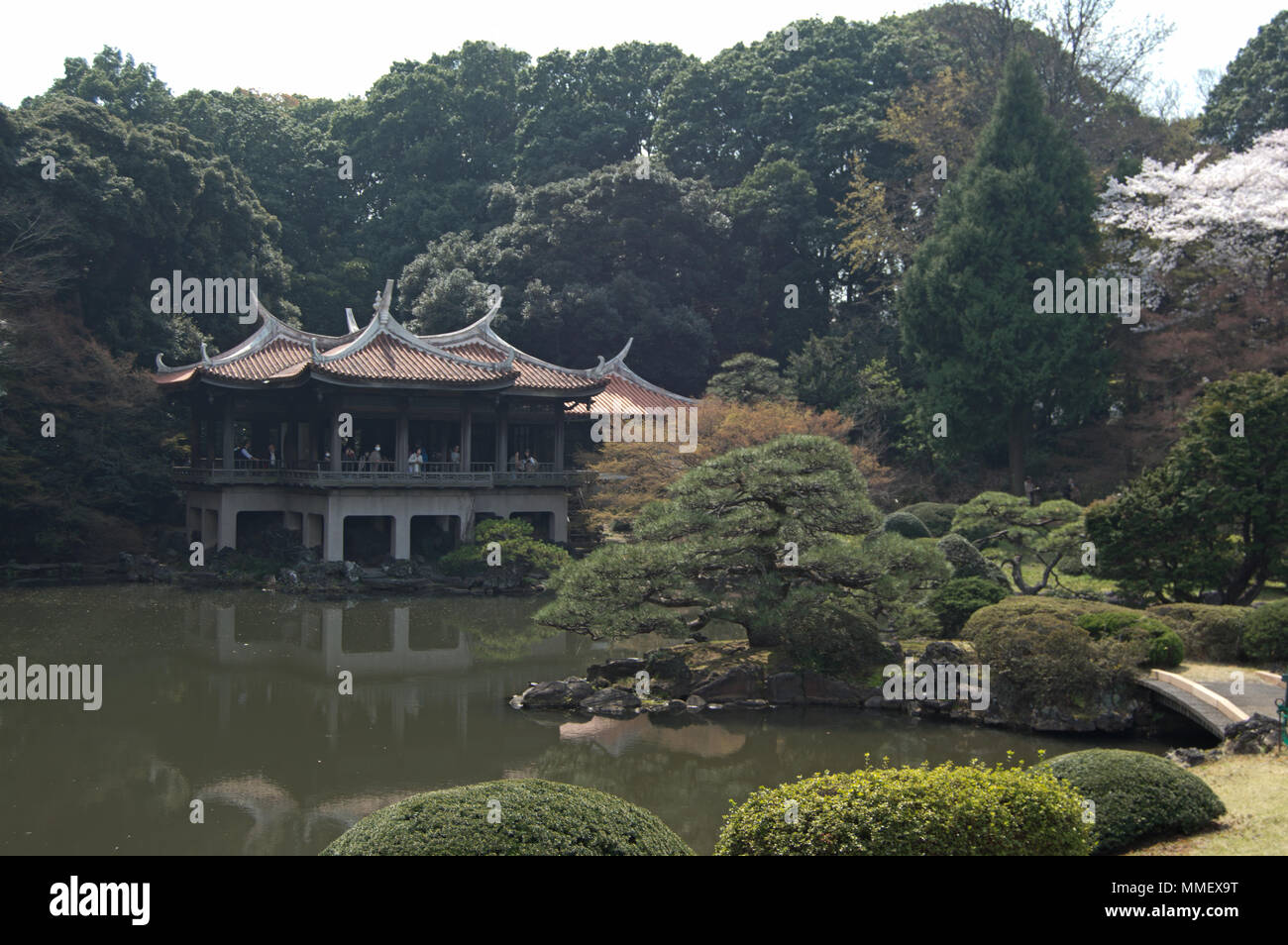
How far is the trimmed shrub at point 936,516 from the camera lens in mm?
23688

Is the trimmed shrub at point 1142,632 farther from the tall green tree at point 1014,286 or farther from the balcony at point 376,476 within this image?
the balcony at point 376,476

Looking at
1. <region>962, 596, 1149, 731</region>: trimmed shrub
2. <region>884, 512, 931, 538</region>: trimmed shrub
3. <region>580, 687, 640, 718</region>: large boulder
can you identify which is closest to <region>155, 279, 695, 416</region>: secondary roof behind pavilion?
<region>884, 512, 931, 538</region>: trimmed shrub

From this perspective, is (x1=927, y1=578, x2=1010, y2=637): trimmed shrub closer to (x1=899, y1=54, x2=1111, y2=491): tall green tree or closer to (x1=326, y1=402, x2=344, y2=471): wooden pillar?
(x1=899, y1=54, x2=1111, y2=491): tall green tree

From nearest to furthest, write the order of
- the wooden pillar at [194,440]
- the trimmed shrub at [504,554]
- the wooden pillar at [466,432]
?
the trimmed shrub at [504,554] < the wooden pillar at [466,432] < the wooden pillar at [194,440]

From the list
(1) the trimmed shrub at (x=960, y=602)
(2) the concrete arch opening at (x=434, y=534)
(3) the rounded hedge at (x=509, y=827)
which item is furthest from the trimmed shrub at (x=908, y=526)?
(3) the rounded hedge at (x=509, y=827)

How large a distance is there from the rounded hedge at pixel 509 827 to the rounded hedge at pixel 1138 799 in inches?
132

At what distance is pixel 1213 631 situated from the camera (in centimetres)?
1349

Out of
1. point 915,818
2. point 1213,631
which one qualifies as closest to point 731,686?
point 1213,631

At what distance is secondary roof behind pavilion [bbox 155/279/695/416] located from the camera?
981 inches

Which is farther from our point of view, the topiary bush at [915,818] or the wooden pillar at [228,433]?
the wooden pillar at [228,433]

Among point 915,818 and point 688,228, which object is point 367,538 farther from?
point 915,818

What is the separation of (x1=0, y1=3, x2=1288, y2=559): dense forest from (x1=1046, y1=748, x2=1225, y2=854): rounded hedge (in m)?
17.6

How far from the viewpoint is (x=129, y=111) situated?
121 ft

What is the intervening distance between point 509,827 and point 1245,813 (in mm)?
5547
